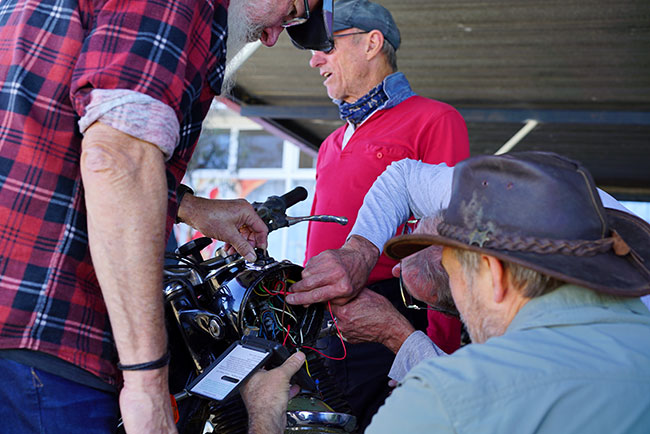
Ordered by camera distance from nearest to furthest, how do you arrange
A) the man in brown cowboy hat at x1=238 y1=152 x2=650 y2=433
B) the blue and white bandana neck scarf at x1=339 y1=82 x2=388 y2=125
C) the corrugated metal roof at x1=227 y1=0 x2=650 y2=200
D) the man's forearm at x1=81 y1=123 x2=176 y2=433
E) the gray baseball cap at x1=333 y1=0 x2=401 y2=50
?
the man in brown cowboy hat at x1=238 y1=152 x2=650 y2=433 < the man's forearm at x1=81 y1=123 x2=176 y2=433 < the blue and white bandana neck scarf at x1=339 y1=82 x2=388 y2=125 < the gray baseball cap at x1=333 y1=0 x2=401 y2=50 < the corrugated metal roof at x1=227 y1=0 x2=650 y2=200

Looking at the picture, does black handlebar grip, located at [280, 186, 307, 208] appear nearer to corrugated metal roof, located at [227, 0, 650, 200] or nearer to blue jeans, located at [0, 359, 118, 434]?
blue jeans, located at [0, 359, 118, 434]

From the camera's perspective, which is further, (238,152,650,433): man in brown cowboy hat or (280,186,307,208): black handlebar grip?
(280,186,307,208): black handlebar grip

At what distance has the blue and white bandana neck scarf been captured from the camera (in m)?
3.20

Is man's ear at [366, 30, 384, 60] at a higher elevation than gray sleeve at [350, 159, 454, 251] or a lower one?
higher

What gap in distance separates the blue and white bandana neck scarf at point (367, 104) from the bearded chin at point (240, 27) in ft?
4.17

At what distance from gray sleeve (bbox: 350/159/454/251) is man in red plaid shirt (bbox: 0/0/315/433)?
1.01 m

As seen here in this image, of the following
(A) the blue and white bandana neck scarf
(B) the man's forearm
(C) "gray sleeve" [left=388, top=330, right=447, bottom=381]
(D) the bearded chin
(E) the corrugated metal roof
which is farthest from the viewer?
(E) the corrugated metal roof

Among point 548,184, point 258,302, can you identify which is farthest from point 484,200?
point 258,302

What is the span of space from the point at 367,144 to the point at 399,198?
0.62 metres

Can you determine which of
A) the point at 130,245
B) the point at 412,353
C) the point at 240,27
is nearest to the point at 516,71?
the point at 412,353

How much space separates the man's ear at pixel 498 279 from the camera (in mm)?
1275

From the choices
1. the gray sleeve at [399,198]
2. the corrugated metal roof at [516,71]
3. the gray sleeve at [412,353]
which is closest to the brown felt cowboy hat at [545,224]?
the gray sleeve at [412,353]

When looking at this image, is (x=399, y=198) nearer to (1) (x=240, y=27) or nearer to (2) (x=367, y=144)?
(2) (x=367, y=144)

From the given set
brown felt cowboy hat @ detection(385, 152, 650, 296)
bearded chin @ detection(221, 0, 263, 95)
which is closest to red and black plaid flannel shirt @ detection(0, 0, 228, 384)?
bearded chin @ detection(221, 0, 263, 95)
